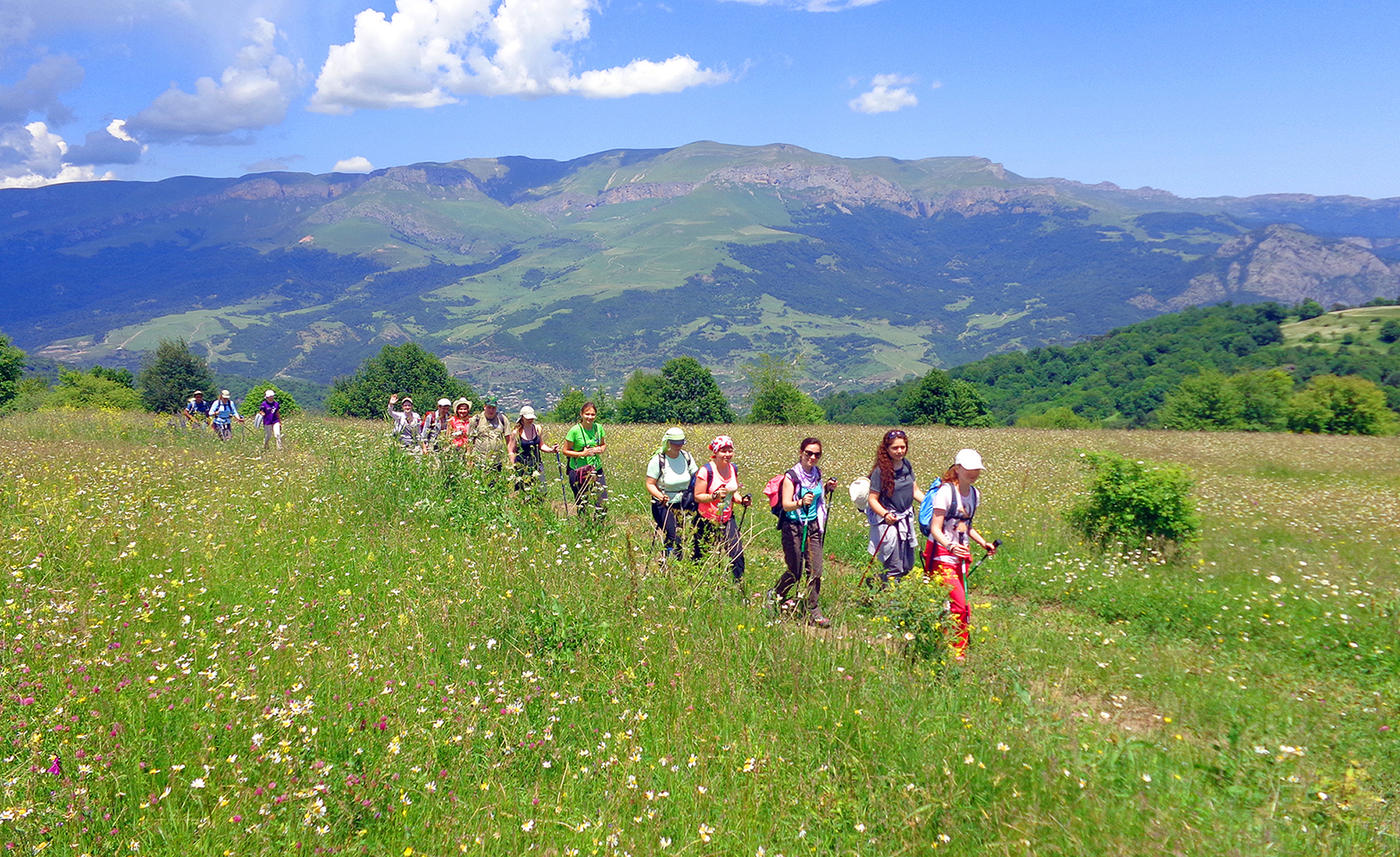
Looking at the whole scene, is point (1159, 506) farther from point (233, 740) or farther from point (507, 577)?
point (233, 740)

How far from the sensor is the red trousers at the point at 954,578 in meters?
6.10

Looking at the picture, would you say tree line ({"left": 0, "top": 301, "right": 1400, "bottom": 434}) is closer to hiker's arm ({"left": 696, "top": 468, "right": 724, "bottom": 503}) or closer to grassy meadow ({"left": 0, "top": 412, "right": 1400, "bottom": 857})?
grassy meadow ({"left": 0, "top": 412, "right": 1400, "bottom": 857})

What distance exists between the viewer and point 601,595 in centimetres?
591

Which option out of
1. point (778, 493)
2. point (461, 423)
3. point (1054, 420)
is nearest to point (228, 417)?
point (461, 423)

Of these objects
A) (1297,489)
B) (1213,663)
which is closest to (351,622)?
(1213,663)

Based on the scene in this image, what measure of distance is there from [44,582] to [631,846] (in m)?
5.25

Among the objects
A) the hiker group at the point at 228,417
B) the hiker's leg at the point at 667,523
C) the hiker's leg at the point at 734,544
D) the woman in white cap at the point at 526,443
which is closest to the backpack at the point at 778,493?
the hiker's leg at the point at 734,544

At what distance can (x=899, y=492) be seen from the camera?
7.38 metres

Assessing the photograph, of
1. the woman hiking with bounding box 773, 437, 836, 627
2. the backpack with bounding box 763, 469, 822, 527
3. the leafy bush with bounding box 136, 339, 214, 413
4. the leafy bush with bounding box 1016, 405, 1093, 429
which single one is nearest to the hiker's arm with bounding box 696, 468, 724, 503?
the backpack with bounding box 763, 469, 822, 527

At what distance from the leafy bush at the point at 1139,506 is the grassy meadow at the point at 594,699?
160 cm

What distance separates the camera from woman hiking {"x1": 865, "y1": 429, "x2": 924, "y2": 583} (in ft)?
23.6

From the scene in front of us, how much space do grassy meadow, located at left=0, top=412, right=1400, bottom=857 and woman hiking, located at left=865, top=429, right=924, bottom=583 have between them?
2.48 feet

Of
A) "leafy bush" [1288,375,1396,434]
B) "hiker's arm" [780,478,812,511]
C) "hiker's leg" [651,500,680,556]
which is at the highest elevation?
"hiker's arm" [780,478,812,511]

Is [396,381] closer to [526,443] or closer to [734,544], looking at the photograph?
[526,443]
